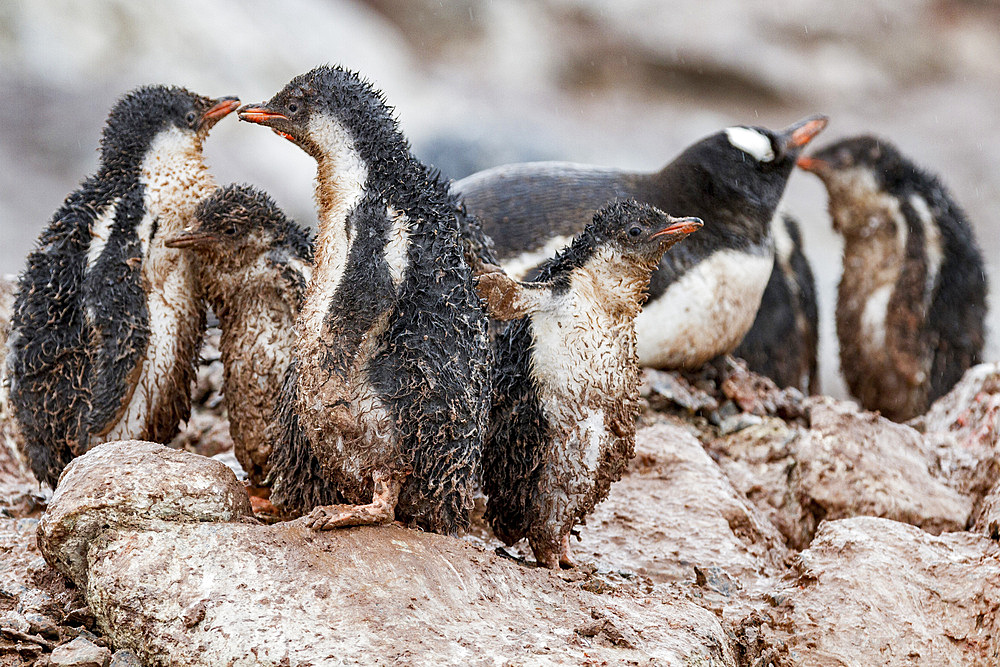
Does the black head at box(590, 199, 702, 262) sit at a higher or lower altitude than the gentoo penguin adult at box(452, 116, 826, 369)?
lower

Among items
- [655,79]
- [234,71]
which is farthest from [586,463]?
[655,79]

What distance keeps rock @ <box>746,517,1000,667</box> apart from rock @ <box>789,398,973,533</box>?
Answer: 51 cm

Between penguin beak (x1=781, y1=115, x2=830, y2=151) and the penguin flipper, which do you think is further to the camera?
penguin beak (x1=781, y1=115, x2=830, y2=151)

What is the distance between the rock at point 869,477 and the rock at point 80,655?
171 centimetres

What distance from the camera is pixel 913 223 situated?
13.1 feet

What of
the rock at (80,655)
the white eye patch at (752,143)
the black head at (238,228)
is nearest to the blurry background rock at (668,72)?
the white eye patch at (752,143)

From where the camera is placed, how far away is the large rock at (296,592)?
1471mm

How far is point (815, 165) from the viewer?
13.7ft

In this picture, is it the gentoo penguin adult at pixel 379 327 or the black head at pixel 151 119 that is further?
the black head at pixel 151 119

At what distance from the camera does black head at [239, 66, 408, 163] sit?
1.78 meters

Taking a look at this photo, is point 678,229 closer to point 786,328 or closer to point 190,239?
point 190,239

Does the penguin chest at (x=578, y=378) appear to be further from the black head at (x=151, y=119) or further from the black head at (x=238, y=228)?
the black head at (x=151, y=119)

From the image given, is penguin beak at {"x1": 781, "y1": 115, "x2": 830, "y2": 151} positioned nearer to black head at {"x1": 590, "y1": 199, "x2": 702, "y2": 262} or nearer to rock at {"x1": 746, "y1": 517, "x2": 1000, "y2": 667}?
black head at {"x1": 590, "y1": 199, "x2": 702, "y2": 262}

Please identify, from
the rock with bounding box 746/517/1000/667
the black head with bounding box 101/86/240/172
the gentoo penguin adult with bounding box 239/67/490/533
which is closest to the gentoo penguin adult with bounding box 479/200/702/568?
the gentoo penguin adult with bounding box 239/67/490/533
